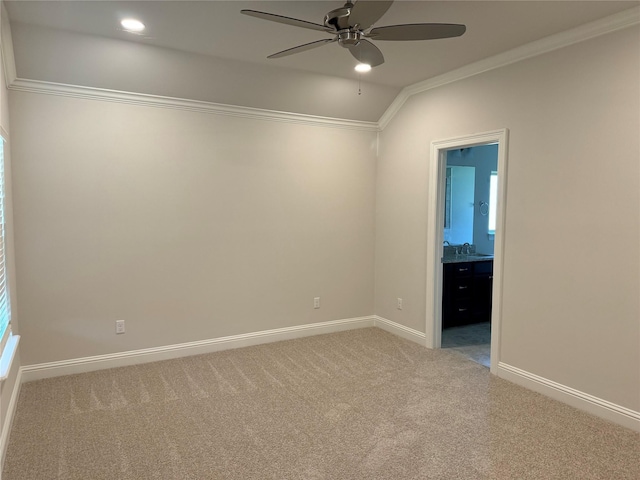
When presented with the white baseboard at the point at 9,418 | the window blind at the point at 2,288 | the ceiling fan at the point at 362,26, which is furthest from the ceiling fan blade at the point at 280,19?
the white baseboard at the point at 9,418


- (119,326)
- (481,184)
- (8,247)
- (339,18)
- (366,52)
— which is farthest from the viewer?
(481,184)

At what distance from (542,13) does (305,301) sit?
3288 mm

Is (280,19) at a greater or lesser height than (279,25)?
lesser

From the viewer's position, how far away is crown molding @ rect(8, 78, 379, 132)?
345 centimetres

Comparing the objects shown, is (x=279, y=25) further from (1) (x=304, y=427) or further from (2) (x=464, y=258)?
(2) (x=464, y=258)

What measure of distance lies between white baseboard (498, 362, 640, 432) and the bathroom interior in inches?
33.5

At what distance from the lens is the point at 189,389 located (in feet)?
11.3

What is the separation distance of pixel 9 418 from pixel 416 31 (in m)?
3.35

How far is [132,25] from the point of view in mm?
2945

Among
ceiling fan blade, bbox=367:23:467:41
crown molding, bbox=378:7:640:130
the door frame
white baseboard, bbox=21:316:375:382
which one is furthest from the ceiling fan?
white baseboard, bbox=21:316:375:382

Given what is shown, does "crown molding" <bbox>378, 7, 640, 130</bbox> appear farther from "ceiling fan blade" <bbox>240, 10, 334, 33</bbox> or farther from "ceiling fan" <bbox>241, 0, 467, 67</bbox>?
"ceiling fan blade" <bbox>240, 10, 334, 33</bbox>

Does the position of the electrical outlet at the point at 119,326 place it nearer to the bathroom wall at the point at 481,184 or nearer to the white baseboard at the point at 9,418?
the white baseboard at the point at 9,418

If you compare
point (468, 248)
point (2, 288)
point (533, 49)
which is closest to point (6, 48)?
point (2, 288)

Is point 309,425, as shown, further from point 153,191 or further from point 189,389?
point 153,191
